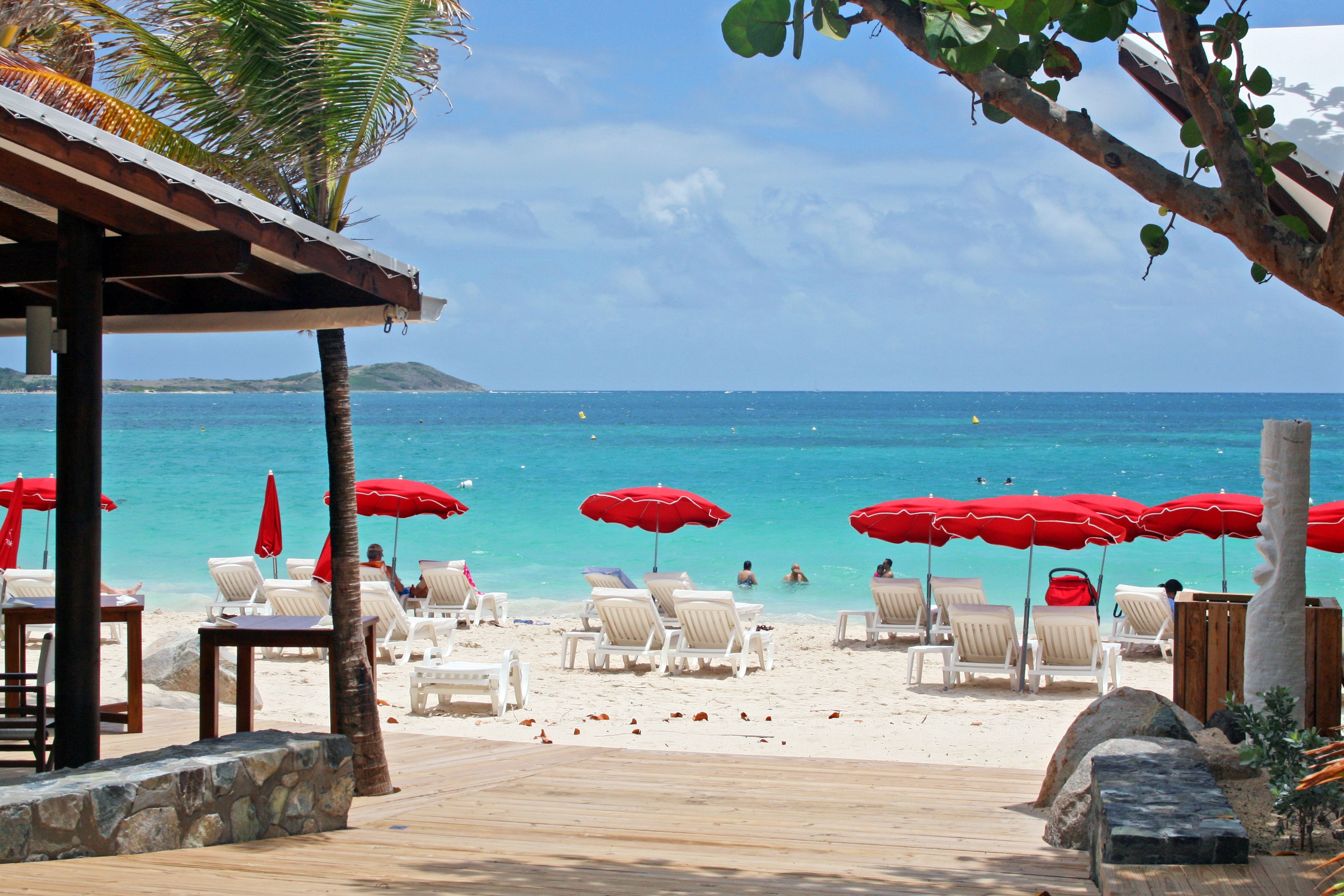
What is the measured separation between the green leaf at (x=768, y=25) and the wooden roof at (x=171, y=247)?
210cm

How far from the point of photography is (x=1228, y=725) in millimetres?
5566

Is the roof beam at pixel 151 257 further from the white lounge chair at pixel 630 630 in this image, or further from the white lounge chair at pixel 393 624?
the white lounge chair at pixel 630 630

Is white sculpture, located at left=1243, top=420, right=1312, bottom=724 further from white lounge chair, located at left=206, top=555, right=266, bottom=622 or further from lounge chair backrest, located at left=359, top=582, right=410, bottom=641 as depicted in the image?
white lounge chair, located at left=206, top=555, right=266, bottom=622

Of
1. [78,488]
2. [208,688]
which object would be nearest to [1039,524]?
[208,688]

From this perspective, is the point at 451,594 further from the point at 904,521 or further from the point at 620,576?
the point at 904,521

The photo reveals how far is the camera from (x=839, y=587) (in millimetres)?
22031

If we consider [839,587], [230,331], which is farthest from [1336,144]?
[839,587]

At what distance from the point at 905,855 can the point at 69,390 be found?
3695mm

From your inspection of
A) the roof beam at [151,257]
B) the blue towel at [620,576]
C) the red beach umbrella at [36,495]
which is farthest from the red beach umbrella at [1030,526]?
the red beach umbrella at [36,495]

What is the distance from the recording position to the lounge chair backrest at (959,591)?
13180 millimetres

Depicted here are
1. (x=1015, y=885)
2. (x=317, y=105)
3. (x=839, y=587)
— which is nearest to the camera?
(x=1015, y=885)

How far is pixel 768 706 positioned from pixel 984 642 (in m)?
2.34

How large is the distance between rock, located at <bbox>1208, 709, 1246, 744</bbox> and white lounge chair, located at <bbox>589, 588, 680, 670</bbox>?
6430 millimetres

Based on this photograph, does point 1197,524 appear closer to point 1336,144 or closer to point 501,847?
point 1336,144
